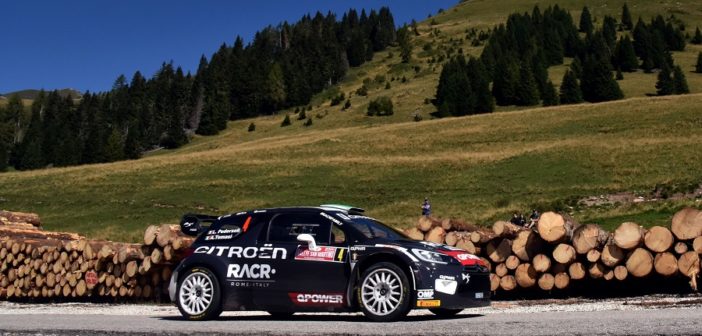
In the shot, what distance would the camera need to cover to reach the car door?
33.2 feet

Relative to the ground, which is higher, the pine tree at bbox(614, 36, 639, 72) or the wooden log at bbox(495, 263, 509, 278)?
the pine tree at bbox(614, 36, 639, 72)

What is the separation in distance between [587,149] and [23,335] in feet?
159

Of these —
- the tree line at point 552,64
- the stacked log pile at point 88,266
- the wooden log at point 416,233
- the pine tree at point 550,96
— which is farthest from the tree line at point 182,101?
the wooden log at point 416,233

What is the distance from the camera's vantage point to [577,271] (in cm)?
1213

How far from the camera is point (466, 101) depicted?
98000 millimetres

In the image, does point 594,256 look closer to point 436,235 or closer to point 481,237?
point 481,237

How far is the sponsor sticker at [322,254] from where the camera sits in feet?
33.4

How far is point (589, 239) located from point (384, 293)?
14.1 ft

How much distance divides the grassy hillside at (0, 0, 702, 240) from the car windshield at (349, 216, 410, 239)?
750 inches

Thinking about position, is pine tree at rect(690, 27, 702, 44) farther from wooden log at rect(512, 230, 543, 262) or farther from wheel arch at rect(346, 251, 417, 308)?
wheel arch at rect(346, 251, 417, 308)

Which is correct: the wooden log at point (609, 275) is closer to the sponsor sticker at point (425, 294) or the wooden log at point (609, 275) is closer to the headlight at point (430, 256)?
the headlight at point (430, 256)

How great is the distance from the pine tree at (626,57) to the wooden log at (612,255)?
117 m

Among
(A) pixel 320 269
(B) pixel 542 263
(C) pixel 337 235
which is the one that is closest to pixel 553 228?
(B) pixel 542 263

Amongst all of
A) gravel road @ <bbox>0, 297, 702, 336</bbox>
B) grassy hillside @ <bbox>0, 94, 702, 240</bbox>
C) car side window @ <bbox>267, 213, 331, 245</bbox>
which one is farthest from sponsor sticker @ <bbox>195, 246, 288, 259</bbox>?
grassy hillside @ <bbox>0, 94, 702, 240</bbox>
